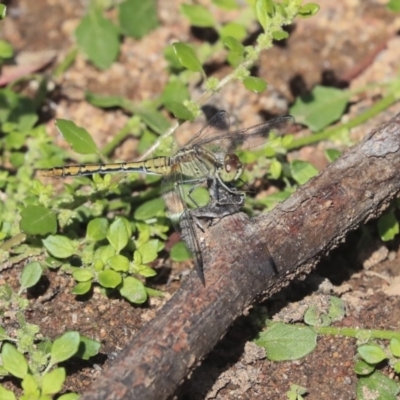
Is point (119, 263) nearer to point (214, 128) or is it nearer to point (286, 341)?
point (286, 341)

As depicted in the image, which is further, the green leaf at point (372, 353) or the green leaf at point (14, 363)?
the green leaf at point (372, 353)

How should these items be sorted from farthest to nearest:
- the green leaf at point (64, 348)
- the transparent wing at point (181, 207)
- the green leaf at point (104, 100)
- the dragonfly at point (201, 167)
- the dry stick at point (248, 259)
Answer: the green leaf at point (104, 100), the dragonfly at point (201, 167), the transparent wing at point (181, 207), the green leaf at point (64, 348), the dry stick at point (248, 259)

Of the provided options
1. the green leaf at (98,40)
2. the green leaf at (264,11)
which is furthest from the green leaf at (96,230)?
the green leaf at (98,40)

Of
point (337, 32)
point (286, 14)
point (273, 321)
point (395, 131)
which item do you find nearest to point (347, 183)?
point (395, 131)

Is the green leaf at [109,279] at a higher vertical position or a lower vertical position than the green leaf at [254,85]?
lower

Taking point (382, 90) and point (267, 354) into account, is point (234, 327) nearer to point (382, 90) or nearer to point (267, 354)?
point (267, 354)

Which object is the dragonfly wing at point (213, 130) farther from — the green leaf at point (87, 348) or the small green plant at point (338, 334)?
the green leaf at point (87, 348)

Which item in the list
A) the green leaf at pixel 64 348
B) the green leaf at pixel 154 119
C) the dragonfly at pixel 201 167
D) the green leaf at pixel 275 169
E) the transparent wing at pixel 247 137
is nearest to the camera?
the green leaf at pixel 64 348

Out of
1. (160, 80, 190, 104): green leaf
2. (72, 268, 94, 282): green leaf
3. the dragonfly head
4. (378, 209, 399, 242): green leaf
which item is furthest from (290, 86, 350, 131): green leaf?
(72, 268, 94, 282): green leaf
